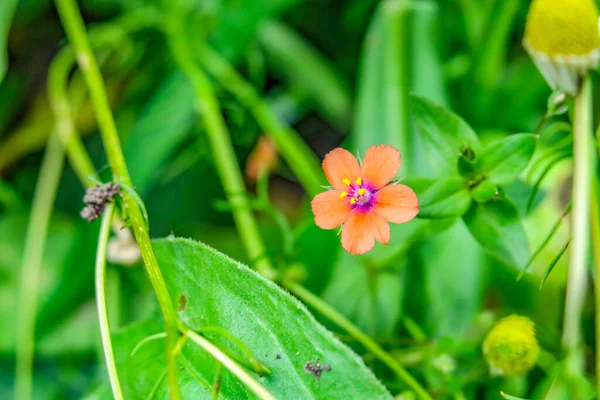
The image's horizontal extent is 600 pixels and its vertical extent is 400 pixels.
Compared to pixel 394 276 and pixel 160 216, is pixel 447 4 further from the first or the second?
pixel 160 216

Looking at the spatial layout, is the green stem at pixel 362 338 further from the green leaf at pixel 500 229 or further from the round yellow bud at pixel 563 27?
the round yellow bud at pixel 563 27

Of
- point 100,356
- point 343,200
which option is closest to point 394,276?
point 343,200

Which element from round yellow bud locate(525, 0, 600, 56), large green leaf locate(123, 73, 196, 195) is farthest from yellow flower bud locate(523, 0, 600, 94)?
large green leaf locate(123, 73, 196, 195)

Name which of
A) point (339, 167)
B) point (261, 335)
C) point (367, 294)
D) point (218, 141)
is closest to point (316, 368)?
point (261, 335)

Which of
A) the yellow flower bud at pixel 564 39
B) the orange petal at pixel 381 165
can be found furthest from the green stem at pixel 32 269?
the yellow flower bud at pixel 564 39

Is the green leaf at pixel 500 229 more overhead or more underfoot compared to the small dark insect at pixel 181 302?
Answer: more underfoot

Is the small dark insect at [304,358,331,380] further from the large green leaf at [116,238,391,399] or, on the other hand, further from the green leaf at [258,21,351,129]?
the green leaf at [258,21,351,129]
